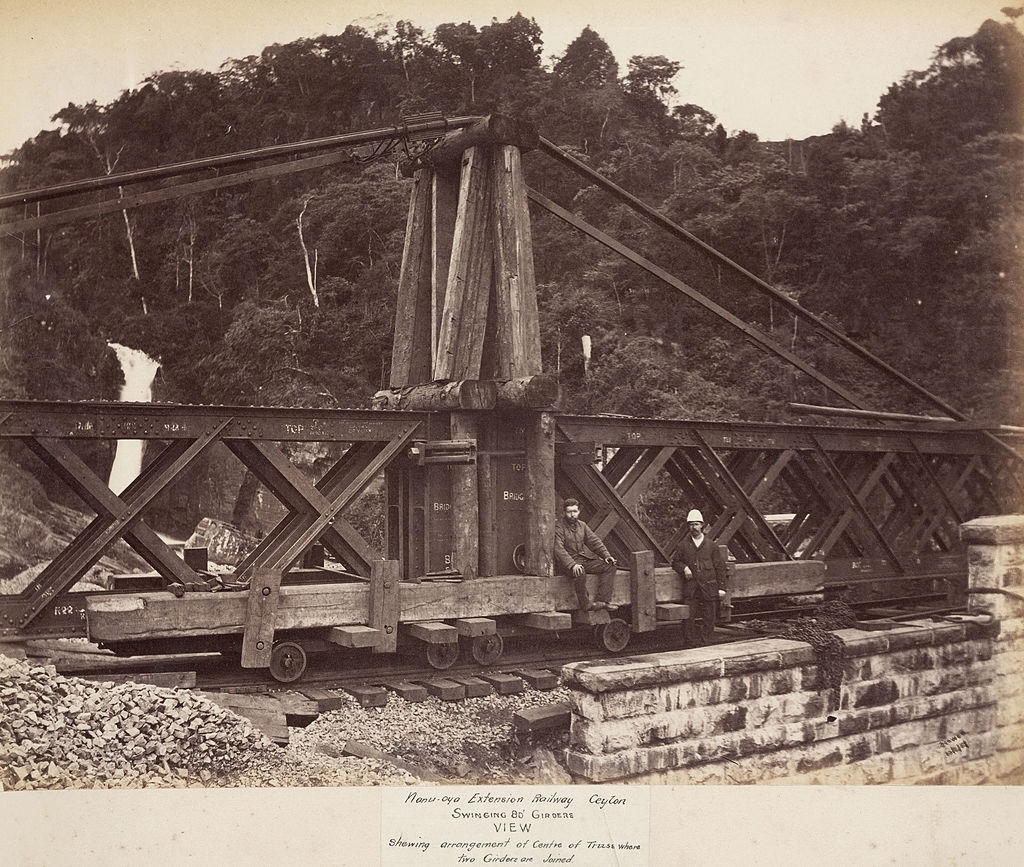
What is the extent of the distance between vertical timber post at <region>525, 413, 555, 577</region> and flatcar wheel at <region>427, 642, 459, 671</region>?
1162 mm

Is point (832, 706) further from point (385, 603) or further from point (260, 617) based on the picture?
point (260, 617)

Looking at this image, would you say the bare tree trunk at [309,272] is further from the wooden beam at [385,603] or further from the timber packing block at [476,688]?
the timber packing block at [476,688]

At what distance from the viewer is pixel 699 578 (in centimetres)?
1090

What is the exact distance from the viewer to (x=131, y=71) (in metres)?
7.91

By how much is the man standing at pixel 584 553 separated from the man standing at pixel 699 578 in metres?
1.11

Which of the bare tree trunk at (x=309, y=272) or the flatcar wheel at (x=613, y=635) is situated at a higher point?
the bare tree trunk at (x=309, y=272)

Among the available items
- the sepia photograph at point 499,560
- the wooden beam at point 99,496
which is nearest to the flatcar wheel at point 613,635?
the sepia photograph at point 499,560

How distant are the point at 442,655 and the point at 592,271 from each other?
59.2ft

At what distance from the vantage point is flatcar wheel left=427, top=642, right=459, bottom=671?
9.35 meters

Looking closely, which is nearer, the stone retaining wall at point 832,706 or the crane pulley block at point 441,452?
the stone retaining wall at point 832,706

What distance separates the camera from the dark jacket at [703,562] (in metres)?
10.9

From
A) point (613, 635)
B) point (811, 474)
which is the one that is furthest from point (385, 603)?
point (811, 474)

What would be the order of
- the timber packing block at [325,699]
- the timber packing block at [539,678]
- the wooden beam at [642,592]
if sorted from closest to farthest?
the timber packing block at [325,699] → the timber packing block at [539,678] → the wooden beam at [642,592]

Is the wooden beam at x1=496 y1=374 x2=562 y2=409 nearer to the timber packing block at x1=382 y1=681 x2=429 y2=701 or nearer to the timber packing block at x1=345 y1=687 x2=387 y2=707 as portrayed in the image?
the timber packing block at x1=382 y1=681 x2=429 y2=701
